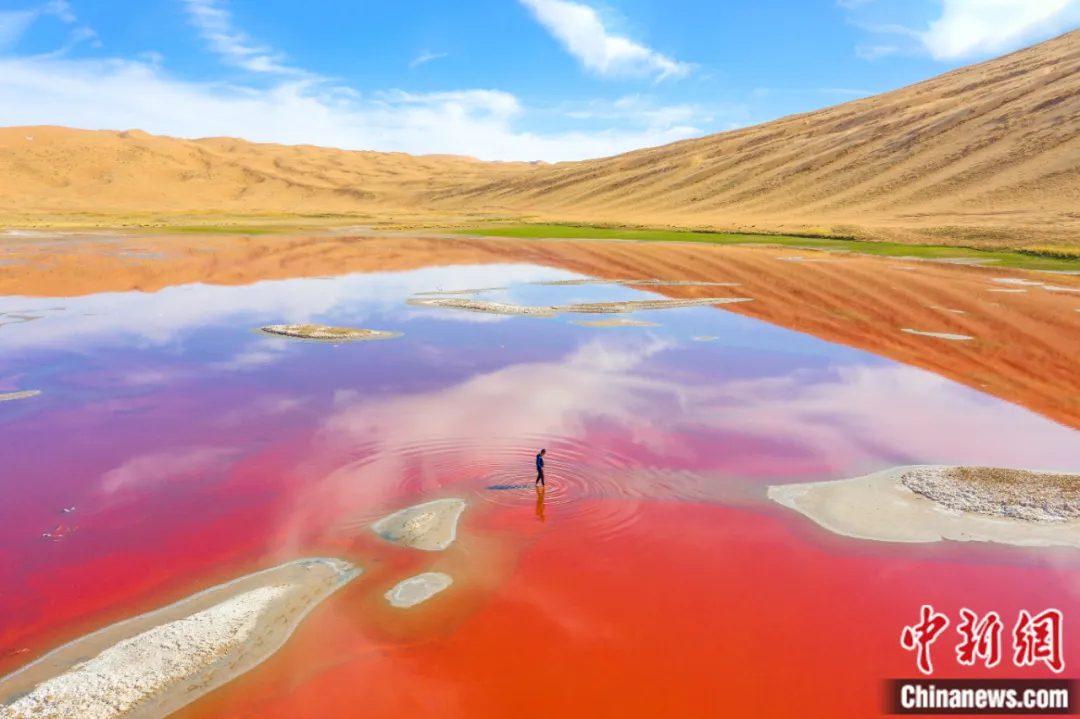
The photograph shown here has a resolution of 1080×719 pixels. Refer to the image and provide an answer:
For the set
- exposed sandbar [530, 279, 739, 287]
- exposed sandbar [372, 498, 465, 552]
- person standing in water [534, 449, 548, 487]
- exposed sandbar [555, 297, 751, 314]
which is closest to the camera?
exposed sandbar [372, 498, 465, 552]

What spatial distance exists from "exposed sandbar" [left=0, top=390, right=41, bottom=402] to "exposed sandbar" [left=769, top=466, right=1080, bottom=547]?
18571mm

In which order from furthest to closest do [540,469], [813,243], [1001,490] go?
[813,243], [1001,490], [540,469]

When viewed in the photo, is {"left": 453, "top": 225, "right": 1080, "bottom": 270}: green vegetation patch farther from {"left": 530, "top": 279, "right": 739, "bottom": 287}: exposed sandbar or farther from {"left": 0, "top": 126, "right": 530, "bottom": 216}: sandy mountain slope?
{"left": 0, "top": 126, "right": 530, "bottom": 216}: sandy mountain slope

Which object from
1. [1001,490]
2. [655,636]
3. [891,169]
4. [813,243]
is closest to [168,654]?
[655,636]

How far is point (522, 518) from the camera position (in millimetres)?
12344

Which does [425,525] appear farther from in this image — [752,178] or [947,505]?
[752,178]

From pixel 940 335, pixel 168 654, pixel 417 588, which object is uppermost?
pixel 940 335

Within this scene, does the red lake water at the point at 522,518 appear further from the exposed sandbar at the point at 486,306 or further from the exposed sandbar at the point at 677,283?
the exposed sandbar at the point at 677,283

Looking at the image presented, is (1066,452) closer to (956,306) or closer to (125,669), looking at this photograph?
(125,669)

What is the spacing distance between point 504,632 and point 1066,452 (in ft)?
43.0

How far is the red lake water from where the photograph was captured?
345 inches

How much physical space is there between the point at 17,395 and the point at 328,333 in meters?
10.1

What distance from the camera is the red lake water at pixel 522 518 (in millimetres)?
8758

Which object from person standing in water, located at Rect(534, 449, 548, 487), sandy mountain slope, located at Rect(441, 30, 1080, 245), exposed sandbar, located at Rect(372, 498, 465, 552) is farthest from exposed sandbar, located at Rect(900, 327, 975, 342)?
sandy mountain slope, located at Rect(441, 30, 1080, 245)
